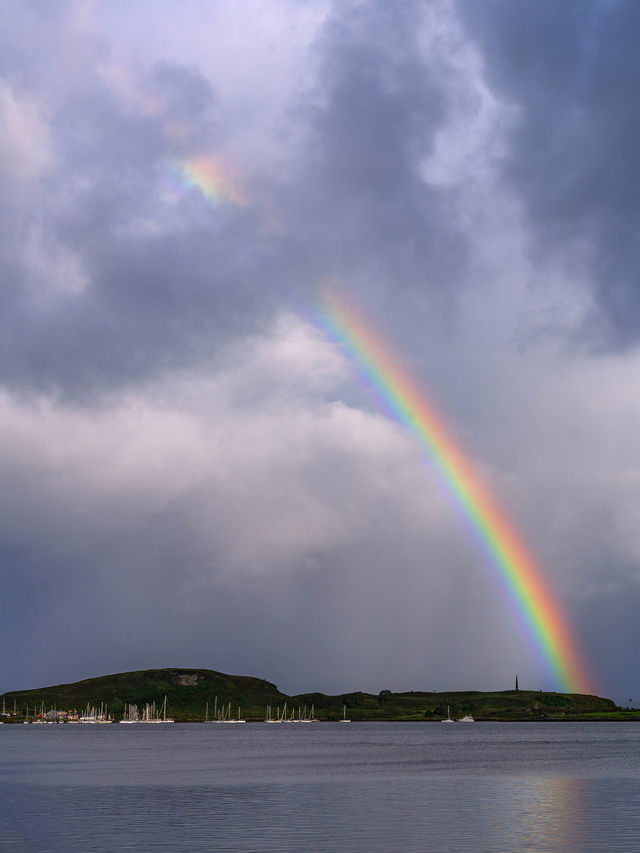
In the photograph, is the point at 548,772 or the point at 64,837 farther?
the point at 548,772

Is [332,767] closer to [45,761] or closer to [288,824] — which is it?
[45,761]

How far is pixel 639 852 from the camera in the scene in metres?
53.1

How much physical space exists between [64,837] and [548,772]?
263ft

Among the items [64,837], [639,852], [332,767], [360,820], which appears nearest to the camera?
[639,852]

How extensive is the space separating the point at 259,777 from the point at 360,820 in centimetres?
5313

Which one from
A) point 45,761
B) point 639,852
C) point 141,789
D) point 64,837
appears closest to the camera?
point 639,852

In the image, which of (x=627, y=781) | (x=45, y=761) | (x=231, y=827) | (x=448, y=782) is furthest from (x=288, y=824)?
(x=45, y=761)

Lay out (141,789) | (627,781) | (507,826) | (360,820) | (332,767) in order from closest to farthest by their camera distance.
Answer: (507,826)
(360,820)
(141,789)
(627,781)
(332,767)

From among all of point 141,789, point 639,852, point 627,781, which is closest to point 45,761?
point 141,789

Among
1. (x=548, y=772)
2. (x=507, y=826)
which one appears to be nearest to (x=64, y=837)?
(x=507, y=826)

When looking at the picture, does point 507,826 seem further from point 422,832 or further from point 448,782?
point 448,782

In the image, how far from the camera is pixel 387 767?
476 ft

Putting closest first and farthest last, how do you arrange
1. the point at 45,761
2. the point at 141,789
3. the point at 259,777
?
1. the point at 141,789
2. the point at 259,777
3. the point at 45,761

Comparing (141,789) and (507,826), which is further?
(141,789)
